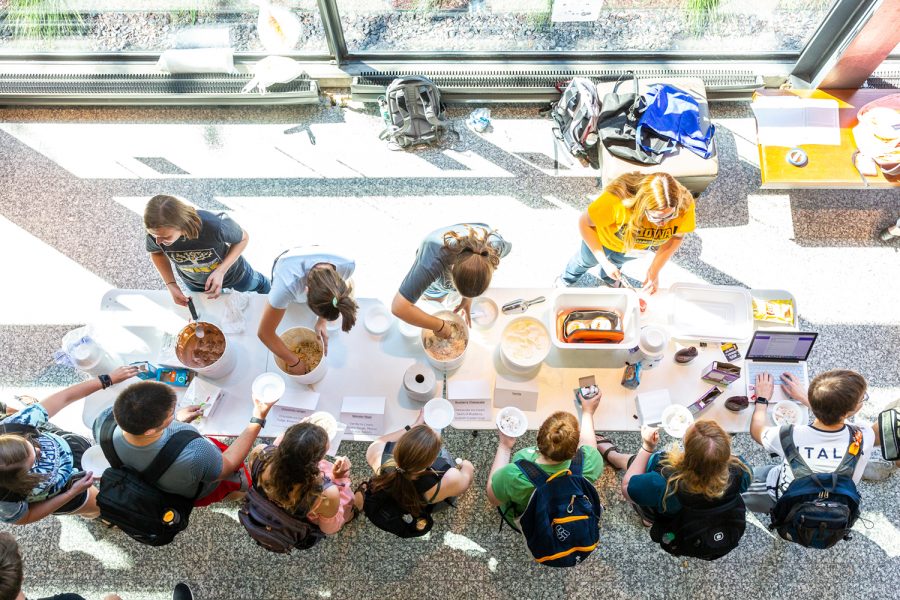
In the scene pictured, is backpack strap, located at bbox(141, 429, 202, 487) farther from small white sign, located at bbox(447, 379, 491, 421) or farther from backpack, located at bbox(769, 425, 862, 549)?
backpack, located at bbox(769, 425, 862, 549)

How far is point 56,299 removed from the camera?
13.1 ft

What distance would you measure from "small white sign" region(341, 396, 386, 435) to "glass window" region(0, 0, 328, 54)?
9.83 feet

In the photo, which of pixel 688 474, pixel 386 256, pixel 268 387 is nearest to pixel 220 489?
pixel 268 387

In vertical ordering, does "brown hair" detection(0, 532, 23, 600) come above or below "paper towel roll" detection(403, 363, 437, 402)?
below

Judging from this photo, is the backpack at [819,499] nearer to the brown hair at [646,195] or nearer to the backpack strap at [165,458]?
the brown hair at [646,195]

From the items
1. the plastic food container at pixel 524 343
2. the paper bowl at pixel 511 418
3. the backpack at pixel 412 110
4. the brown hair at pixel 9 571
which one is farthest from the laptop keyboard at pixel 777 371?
the brown hair at pixel 9 571

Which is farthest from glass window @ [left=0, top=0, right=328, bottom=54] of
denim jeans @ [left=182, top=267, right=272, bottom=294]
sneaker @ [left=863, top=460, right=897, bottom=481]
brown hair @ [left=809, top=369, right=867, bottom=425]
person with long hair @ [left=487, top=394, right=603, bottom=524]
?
sneaker @ [left=863, top=460, right=897, bottom=481]

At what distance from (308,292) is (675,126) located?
275 cm

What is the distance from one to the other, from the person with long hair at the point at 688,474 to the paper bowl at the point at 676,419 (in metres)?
0.08

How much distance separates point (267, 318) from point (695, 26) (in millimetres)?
3778

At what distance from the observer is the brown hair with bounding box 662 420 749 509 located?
93.1 inches

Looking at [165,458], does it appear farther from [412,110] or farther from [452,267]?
[412,110]

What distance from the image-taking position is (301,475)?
7.68 ft

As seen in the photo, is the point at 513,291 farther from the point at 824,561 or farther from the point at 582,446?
the point at 824,561
